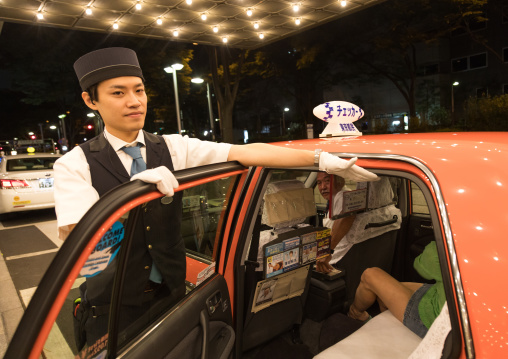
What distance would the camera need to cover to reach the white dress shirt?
127 cm

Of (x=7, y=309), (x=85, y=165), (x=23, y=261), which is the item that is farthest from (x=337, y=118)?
(x=23, y=261)

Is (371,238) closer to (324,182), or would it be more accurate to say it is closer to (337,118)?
(324,182)

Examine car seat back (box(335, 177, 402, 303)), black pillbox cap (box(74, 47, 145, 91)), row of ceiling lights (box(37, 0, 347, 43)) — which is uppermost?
row of ceiling lights (box(37, 0, 347, 43))

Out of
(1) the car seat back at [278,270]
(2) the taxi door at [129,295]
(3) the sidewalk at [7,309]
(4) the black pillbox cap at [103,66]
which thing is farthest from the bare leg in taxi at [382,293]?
(3) the sidewalk at [7,309]

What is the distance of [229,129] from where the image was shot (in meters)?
14.1

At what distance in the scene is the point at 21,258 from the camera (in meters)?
6.23

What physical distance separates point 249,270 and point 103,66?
1354mm

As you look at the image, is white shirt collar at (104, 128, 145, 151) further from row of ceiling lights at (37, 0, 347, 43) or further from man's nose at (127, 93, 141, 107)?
row of ceiling lights at (37, 0, 347, 43)

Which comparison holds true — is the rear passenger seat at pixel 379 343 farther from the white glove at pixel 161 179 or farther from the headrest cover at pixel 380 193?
the white glove at pixel 161 179

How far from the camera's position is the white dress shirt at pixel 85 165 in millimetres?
1271

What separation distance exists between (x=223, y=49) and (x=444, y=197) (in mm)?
13980

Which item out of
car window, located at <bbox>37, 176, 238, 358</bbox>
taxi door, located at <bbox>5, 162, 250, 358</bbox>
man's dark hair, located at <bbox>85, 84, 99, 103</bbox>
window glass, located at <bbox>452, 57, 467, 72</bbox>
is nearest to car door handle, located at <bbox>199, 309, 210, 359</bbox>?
taxi door, located at <bbox>5, 162, 250, 358</bbox>

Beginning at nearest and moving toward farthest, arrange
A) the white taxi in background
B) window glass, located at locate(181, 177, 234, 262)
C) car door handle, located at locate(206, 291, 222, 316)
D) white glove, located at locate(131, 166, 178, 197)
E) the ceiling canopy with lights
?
white glove, located at locate(131, 166, 178, 197), car door handle, located at locate(206, 291, 222, 316), window glass, located at locate(181, 177, 234, 262), the white taxi in background, the ceiling canopy with lights

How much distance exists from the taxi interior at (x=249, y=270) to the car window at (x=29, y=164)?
21.9 ft
